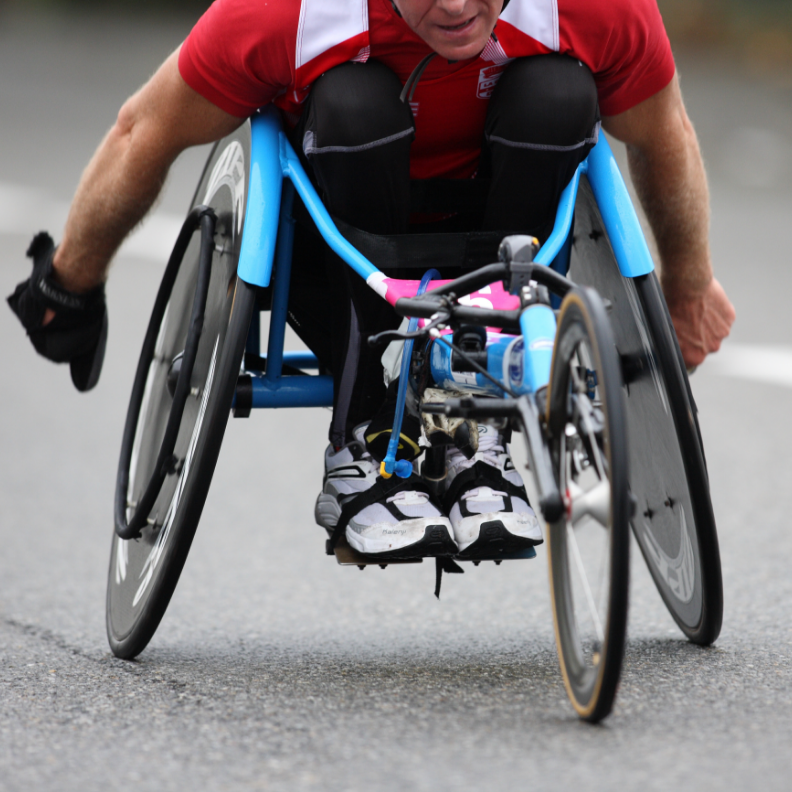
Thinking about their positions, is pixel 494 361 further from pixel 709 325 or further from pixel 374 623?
pixel 374 623

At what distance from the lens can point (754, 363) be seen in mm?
6520

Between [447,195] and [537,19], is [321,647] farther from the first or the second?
[537,19]

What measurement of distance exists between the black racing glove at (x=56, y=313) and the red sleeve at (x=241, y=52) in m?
0.57

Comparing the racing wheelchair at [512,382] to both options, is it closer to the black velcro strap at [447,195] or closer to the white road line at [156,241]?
the black velcro strap at [447,195]

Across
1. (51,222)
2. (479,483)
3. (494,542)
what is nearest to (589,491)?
(494,542)

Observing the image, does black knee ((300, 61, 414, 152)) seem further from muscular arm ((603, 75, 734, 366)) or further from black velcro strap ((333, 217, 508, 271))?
muscular arm ((603, 75, 734, 366))

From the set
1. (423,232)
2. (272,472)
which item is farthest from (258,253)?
(272,472)

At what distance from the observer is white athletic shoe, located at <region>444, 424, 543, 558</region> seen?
1.91 m

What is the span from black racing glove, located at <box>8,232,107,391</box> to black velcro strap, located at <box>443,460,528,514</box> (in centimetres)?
82

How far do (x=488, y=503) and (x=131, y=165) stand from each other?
2.73 feet

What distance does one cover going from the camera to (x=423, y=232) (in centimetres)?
208

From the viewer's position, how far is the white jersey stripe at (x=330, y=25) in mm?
1828

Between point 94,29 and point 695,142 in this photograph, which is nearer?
point 695,142

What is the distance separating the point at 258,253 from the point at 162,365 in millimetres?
692
